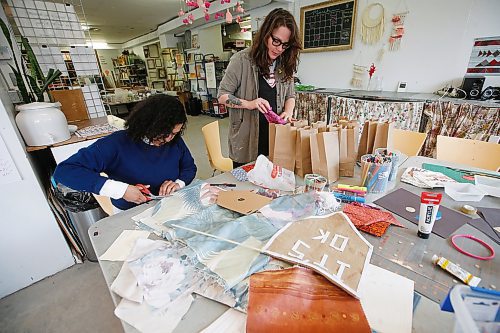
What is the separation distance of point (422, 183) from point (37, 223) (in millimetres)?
2238

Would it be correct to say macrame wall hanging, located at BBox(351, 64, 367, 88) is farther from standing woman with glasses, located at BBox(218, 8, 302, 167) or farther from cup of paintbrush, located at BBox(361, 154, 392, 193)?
cup of paintbrush, located at BBox(361, 154, 392, 193)

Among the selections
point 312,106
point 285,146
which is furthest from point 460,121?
point 285,146

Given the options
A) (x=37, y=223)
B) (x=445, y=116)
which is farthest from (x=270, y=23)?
(x=445, y=116)

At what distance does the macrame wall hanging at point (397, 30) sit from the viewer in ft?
9.42

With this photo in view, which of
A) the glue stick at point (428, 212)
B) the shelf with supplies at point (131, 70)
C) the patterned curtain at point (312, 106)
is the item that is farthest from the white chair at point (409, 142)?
the shelf with supplies at point (131, 70)

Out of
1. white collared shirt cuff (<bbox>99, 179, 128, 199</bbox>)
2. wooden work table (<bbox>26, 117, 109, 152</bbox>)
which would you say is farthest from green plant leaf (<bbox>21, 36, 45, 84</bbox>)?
white collared shirt cuff (<bbox>99, 179, 128, 199</bbox>)

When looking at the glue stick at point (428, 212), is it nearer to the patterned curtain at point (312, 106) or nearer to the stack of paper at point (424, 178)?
the stack of paper at point (424, 178)

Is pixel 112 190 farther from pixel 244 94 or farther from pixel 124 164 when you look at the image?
pixel 244 94

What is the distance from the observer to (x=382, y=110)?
2.68 metres

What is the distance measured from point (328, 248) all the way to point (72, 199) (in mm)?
1746

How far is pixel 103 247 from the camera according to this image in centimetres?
76

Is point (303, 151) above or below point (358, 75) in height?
below

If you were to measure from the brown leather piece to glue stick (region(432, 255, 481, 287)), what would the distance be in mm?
305

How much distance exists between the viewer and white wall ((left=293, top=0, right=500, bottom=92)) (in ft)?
7.94
